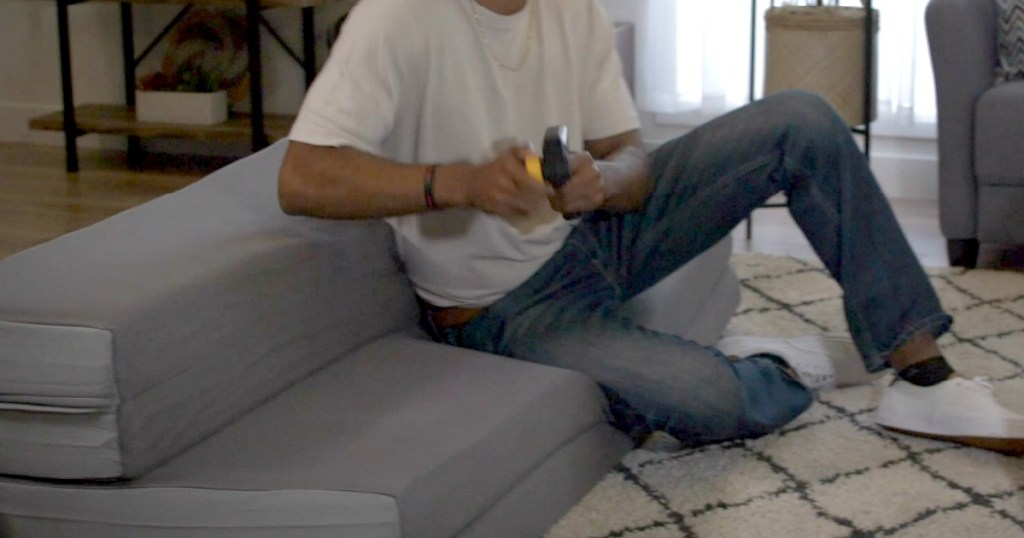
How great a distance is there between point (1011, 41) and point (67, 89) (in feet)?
8.87

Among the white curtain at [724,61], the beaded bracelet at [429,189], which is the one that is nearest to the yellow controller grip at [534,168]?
the beaded bracelet at [429,189]

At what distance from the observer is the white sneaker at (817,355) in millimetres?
2176

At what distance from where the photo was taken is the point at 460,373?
1.71 m

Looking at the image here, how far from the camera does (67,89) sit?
413cm

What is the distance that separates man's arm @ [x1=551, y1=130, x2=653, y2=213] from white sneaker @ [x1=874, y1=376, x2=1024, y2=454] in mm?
496

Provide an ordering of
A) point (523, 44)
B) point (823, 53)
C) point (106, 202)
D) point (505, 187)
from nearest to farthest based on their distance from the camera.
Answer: point (505, 187)
point (523, 44)
point (823, 53)
point (106, 202)

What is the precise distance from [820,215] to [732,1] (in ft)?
6.52

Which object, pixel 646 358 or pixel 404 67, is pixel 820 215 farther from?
pixel 404 67

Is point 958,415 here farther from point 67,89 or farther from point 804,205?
point 67,89

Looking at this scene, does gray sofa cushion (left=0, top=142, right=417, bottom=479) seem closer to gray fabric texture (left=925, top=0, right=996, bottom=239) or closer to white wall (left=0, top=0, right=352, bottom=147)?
gray fabric texture (left=925, top=0, right=996, bottom=239)

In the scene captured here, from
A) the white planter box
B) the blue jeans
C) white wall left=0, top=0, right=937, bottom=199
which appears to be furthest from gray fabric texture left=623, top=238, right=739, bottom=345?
the white planter box

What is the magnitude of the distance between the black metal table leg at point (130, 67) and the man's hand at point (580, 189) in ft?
9.47

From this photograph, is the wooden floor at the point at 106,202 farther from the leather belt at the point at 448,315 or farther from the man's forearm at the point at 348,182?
the man's forearm at the point at 348,182

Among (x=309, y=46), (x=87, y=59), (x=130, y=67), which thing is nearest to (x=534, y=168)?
(x=309, y=46)
